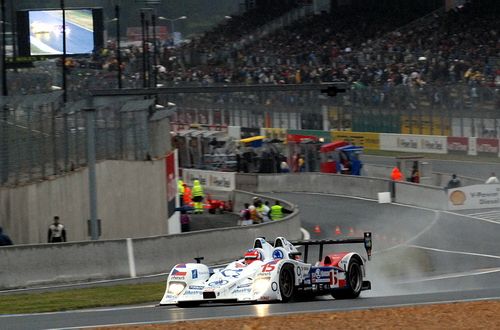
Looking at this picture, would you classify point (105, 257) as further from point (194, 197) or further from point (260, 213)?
point (194, 197)

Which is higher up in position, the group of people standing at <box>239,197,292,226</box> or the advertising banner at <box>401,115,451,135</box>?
the advertising banner at <box>401,115,451,135</box>

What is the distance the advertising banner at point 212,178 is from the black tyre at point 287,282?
28.2 metres

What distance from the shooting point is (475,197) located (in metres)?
39.0

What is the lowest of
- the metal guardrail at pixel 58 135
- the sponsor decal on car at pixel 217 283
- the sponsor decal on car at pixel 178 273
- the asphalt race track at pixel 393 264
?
the asphalt race track at pixel 393 264

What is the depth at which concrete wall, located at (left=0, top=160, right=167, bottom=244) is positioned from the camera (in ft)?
90.7

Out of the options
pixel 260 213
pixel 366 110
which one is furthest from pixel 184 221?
pixel 366 110

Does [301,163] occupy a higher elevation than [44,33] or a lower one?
lower

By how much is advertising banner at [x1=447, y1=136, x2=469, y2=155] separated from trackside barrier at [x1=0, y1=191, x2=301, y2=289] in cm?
2057

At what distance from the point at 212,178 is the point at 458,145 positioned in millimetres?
9925

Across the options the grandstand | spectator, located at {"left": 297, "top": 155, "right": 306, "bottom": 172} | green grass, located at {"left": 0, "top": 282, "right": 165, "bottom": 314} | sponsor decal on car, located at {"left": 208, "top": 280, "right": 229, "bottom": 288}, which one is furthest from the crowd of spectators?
sponsor decal on car, located at {"left": 208, "top": 280, "right": 229, "bottom": 288}

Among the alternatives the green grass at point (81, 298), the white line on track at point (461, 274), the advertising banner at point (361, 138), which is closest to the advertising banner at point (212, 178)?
the advertising banner at point (361, 138)

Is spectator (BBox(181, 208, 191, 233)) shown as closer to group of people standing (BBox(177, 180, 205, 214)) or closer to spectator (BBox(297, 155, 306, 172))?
group of people standing (BBox(177, 180, 205, 214))

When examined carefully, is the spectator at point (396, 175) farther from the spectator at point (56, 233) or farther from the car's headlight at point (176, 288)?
the car's headlight at point (176, 288)

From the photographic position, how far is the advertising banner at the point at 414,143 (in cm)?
4918
